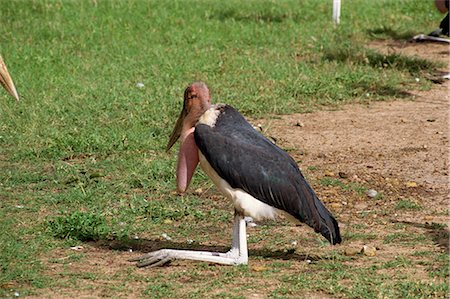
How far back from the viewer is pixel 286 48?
33.1 feet

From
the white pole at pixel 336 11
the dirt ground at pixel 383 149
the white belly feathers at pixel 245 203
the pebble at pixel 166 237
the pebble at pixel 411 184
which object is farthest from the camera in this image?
the white pole at pixel 336 11

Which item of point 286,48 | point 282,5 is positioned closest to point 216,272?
point 286,48

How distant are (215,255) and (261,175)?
44 cm

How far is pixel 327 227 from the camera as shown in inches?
187

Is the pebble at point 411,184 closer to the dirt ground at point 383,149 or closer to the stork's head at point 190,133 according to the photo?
the dirt ground at point 383,149

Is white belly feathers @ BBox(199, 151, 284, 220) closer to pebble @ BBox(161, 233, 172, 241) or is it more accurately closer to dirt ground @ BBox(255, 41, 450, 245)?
pebble @ BBox(161, 233, 172, 241)

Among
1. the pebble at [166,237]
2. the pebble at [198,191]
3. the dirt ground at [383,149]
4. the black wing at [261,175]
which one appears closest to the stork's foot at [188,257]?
the black wing at [261,175]

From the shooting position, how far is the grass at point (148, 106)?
4.66 m

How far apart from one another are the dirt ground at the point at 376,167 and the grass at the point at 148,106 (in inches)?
3.3

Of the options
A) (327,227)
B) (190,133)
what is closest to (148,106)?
(190,133)

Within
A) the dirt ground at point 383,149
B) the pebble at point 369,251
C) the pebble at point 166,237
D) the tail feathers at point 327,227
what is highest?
the tail feathers at point 327,227

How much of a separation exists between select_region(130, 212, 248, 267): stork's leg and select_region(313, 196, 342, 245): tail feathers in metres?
0.35

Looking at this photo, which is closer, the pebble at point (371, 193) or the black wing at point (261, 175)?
the black wing at point (261, 175)

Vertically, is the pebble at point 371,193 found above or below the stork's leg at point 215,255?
below
